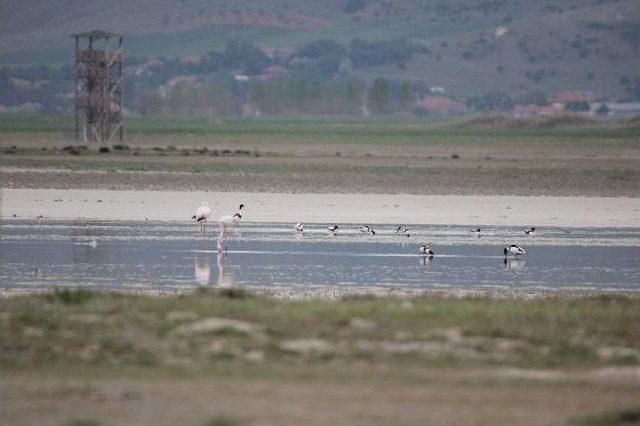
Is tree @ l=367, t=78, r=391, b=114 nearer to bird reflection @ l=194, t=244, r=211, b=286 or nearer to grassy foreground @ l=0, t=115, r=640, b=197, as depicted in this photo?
grassy foreground @ l=0, t=115, r=640, b=197

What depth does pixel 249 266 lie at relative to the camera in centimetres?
2222

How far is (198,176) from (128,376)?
105ft

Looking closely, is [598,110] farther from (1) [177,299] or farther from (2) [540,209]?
(1) [177,299]

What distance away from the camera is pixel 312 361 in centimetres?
1152

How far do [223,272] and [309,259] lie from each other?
8.61 feet

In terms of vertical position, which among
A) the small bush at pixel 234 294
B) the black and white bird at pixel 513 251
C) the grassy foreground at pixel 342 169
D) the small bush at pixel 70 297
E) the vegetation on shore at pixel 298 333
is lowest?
the black and white bird at pixel 513 251

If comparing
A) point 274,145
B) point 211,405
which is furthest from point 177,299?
point 274,145

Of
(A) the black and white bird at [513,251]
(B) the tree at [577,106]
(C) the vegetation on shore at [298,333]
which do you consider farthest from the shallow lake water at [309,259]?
(B) the tree at [577,106]

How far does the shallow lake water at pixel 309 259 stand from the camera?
1958 centimetres

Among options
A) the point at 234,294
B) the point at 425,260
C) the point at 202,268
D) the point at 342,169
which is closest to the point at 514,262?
the point at 425,260

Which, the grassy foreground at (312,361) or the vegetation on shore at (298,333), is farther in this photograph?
the vegetation on shore at (298,333)

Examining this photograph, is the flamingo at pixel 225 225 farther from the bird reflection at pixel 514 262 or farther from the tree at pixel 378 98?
the tree at pixel 378 98

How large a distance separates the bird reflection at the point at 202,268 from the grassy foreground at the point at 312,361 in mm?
4962

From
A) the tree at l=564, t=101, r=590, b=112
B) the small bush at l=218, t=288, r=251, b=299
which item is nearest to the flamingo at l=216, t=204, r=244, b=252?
the small bush at l=218, t=288, r=251, b=299
